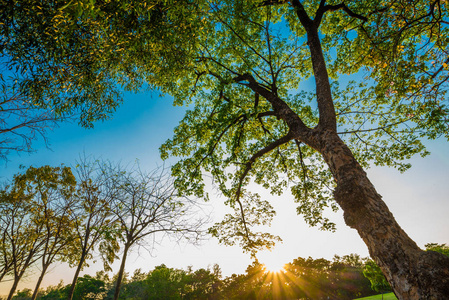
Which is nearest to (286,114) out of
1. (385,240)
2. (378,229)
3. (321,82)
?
(321,82)

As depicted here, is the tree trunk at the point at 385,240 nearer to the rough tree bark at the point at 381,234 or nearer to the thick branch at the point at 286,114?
the rough tree bark at the point at 381,234

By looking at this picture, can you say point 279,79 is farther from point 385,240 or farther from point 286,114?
point 385,240

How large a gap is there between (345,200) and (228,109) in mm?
4357

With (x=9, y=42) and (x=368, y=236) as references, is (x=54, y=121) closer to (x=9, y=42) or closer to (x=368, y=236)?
(x=9, y=42)

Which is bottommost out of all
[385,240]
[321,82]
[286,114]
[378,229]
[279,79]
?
[385,240]

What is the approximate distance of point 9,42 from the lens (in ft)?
10.7

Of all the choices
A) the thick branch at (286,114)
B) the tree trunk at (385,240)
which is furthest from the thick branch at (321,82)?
the tree trunk at (385,240)

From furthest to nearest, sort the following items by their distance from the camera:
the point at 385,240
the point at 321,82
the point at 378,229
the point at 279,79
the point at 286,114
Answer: the point at 279,79
the point at 286,114
the point at 321,82
the point at 378,229
the point at 385,240

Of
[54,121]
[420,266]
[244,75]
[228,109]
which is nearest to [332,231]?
[420,266]

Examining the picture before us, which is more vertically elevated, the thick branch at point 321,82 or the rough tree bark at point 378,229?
the thick branch at point 321,82

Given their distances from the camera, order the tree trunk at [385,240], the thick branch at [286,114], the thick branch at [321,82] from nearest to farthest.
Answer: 1. the tree trunk at [385,240]
2. the thick branch at [321,82]
3. the thick branch at [286,114]

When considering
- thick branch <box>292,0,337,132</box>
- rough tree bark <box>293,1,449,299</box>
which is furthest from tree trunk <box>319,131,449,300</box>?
thick branch <box>292,0,337,132</box>

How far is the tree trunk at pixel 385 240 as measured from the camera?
1.92 meters

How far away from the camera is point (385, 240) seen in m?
2.42
